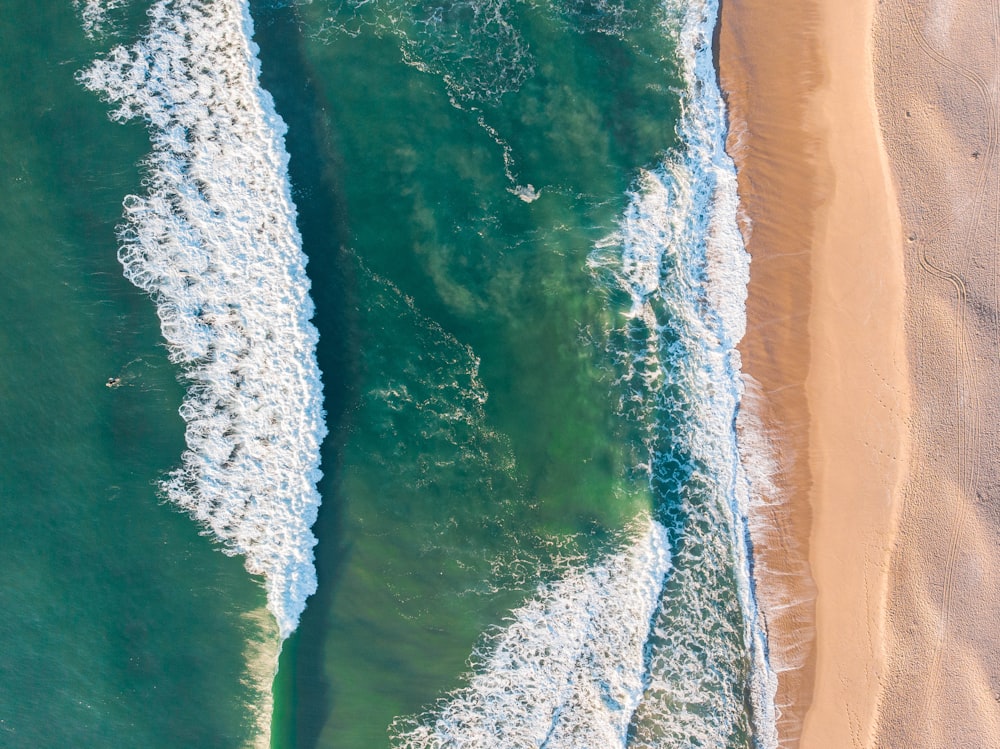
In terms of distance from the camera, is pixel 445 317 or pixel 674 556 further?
pixel 674 556

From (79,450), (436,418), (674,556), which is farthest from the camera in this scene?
(674,556)

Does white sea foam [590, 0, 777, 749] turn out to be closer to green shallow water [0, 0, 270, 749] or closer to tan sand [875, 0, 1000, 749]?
tan sand [875, 0, 1000, 749]

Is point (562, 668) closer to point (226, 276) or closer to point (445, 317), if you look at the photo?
point (445, 317)

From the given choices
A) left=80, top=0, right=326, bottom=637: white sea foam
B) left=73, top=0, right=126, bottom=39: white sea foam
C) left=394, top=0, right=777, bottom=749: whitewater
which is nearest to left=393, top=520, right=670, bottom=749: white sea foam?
left=394, top=0, right=777, bottom=749: whitewater

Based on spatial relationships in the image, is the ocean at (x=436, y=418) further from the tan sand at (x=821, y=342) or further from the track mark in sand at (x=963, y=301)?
the track mark in sand at (x=963, y=301)

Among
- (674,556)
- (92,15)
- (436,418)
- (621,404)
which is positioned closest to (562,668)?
(674,556)

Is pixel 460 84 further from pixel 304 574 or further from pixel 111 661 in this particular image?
pixel 111 661

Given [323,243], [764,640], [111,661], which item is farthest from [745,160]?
[111,661]
